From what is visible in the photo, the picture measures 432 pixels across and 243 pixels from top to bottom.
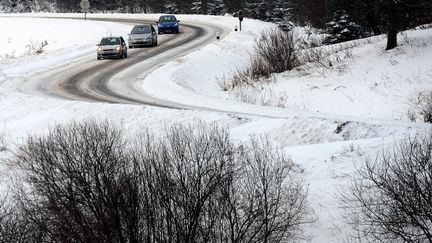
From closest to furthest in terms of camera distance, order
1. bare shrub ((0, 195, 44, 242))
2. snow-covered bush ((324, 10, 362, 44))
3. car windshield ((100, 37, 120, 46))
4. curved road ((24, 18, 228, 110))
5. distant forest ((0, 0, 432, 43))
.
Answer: bare shrub ((0, 195, 44, 242)), curved road ((24, 18, 228, 110)), distant forest ((0, 0, 432, 43)), car windshield ((100, 37, 120, 46)), snow-covered bush ((324, 10, 362, 44))

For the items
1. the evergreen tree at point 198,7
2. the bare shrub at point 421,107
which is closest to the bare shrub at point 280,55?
the bare shrub at point 421,107

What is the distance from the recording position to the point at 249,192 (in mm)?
11766

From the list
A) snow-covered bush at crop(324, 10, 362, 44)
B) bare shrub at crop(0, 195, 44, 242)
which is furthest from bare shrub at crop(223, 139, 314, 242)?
snow-covered bush at crop(324, 10, 362, 44)

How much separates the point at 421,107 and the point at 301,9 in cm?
4103

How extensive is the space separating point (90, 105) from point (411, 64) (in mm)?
14093

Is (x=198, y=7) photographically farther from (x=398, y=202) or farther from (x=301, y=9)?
(x=398, y=202)

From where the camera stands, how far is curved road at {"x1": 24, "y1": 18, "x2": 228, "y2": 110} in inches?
875

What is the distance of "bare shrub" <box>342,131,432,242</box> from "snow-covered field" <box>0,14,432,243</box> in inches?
26.0

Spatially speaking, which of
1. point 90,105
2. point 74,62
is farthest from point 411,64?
point 74,62

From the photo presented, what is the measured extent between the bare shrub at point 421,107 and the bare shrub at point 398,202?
566 cm

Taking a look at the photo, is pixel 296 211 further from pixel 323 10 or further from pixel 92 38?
pixel 92 38

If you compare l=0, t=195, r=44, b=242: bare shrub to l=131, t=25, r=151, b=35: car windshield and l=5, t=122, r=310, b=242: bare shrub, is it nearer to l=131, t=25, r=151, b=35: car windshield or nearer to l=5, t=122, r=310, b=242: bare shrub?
l=5, t=122, r=310, b=242: bare shrub

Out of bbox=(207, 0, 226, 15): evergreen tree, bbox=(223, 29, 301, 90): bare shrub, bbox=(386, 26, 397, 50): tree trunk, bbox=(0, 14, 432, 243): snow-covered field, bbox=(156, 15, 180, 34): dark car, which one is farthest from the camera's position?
bbox=(207, 0, 226, 15): evergreen tree

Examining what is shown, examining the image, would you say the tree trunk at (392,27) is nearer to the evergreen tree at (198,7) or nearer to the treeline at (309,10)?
the treeline at (309,10)
